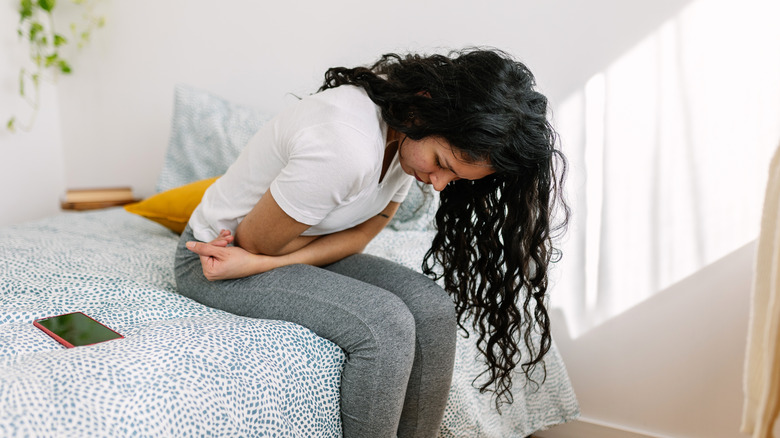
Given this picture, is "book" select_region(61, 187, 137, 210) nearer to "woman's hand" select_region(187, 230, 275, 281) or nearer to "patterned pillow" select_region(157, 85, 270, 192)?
"patterned pillow" select_region(157, 85, 270, 192)

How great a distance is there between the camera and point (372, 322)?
96 cm

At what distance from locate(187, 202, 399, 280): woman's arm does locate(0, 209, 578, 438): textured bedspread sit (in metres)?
0.09

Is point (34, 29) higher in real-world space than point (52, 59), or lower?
higher

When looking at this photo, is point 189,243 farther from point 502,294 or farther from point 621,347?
point 621,347

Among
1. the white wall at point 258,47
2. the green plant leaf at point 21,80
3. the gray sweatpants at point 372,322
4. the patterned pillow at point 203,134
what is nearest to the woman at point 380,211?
the gray sweatpants at point 372,322

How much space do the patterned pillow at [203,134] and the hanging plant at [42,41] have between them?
70 cm

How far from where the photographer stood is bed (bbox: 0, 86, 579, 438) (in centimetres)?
71

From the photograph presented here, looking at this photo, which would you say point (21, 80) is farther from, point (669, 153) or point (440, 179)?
point (669, 153)

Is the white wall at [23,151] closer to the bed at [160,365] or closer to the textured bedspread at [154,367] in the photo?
the bed at [160,365]

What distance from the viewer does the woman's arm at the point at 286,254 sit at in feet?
3.52

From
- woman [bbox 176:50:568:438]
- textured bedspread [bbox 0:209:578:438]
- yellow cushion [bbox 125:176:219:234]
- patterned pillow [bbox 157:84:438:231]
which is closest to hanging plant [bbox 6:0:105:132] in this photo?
patterned pillow [bbox 157:84:438:231]

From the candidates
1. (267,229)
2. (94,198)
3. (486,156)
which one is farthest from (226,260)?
(94,198)

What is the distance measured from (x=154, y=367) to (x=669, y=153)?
131cm

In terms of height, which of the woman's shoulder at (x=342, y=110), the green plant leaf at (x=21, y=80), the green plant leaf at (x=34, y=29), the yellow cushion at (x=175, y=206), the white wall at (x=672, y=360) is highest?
the green plant leaf at (x=34, y=29)
